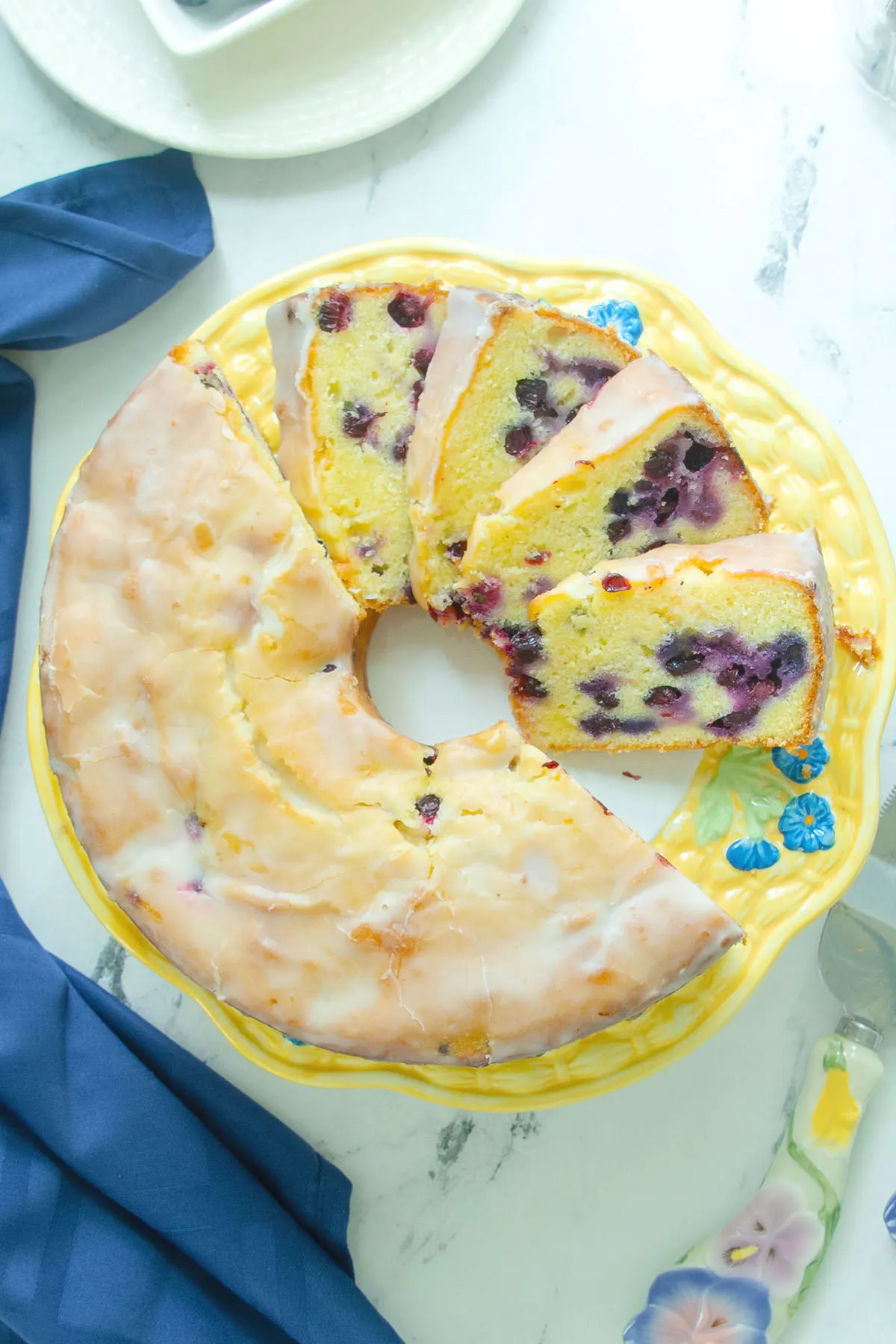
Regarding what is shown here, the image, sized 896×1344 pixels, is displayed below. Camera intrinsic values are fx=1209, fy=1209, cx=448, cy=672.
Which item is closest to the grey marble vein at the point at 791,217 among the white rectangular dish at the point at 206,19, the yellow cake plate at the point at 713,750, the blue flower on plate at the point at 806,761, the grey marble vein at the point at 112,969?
the yellow cake plate at the point at 713,750

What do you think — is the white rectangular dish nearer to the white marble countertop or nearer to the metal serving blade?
the white marble countertop

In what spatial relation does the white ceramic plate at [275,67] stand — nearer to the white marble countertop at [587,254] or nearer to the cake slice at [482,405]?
the white marble countertop at [587,254]

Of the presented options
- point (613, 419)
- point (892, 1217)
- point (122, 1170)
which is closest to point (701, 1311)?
point (892, 1217)

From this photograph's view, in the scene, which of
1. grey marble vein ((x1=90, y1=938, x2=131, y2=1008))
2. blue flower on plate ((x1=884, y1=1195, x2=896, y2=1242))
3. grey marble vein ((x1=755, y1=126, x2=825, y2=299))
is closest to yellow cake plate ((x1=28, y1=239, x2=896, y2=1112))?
grey marble vein ((x1=90, y1=938, x2=131, y2=1008))

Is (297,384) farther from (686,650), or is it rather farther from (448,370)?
(686,650)

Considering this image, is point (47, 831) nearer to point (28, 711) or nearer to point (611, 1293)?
point (28, 711)
